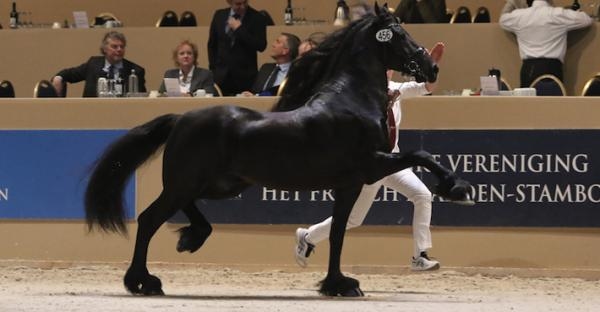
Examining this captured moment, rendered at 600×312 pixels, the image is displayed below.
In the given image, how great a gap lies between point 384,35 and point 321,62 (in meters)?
0.50

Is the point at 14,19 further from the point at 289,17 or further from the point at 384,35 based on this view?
the point at 384,35

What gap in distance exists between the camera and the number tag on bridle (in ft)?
32.6

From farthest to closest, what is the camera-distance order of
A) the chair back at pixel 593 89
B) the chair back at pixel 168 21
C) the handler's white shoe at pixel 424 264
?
1. the chair back at pixel 168 21
2. the chair back at pixel 593 89
3. the handler's white shoe at pixel 424 264

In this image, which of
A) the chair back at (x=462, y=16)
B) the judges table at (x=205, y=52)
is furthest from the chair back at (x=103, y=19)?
the chair back at (x=462, y=16)

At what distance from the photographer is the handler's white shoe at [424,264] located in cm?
1052

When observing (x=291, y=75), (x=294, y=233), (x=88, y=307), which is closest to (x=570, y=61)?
(x=294, y=233)

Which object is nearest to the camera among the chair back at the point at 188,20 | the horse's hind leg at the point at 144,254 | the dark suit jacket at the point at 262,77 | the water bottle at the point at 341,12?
the horse's hind leg at the point at 144,254

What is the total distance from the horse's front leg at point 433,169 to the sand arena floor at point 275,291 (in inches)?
27.6

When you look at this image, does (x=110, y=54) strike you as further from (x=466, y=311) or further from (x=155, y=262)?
(x=466, y=311)

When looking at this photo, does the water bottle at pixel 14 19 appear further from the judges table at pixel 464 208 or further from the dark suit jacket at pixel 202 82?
the judges table at pixel 464 208

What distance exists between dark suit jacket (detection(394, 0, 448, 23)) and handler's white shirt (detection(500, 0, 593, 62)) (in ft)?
3.17

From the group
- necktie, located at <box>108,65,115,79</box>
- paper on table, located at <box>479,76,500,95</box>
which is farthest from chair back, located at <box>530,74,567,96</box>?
necktie, located at <box>108,65,115,79</box>

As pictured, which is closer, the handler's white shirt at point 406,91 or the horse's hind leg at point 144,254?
the horse's hind leg at point 144,254

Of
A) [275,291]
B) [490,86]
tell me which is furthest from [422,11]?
[275,291]
